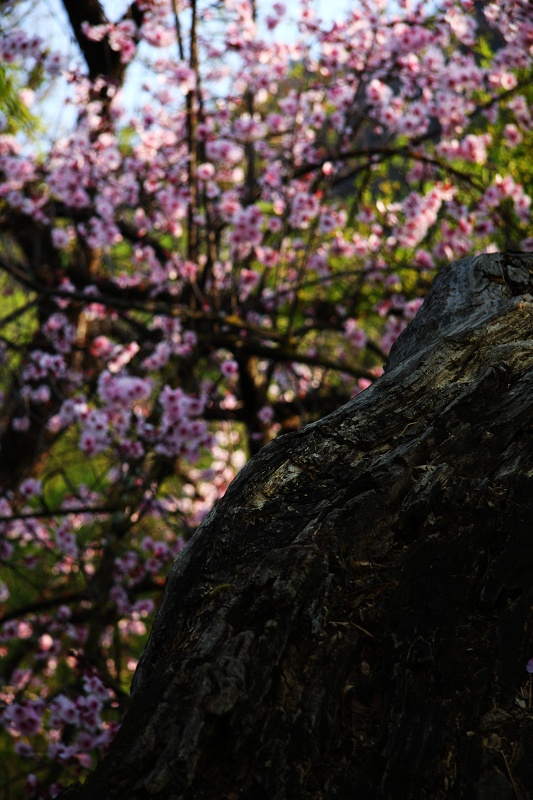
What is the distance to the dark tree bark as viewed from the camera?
126 centimetres

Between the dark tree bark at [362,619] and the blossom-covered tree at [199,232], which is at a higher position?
the blossom-covered tree at [199,232]

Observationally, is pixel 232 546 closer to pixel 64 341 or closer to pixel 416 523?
pixel 416 523

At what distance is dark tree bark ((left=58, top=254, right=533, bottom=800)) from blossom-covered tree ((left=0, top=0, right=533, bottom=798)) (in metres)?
3.61

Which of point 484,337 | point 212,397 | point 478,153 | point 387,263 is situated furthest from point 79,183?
point 484,337

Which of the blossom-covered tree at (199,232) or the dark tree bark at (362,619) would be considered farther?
the blossom-covered tree at (199,232)

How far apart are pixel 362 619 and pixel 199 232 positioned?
582 centimetres

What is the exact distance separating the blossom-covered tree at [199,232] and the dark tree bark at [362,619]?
3.61 meters

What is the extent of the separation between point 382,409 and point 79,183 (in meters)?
5.81

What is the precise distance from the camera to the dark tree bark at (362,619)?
1.26 meters

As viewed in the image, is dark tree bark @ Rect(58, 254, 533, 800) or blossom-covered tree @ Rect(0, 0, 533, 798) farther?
blossom-covered tree @ Rect(0, 0, 533, 798)

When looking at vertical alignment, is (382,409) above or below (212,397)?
below

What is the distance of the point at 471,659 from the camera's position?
1431mm

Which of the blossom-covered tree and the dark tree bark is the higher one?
the blossom-covered tree

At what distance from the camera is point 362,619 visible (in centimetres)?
147
